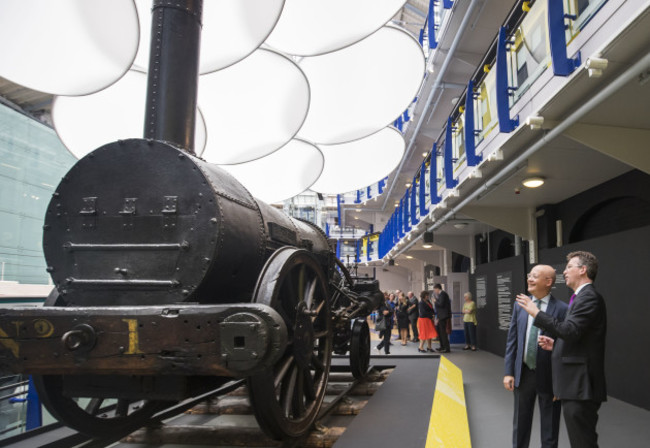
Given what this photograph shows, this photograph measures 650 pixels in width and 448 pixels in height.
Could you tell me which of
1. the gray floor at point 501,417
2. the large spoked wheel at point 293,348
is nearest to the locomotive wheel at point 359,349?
the gray floor at point 501,417

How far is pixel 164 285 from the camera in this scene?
2.73m

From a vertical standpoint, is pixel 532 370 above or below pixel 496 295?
below

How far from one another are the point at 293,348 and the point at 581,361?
5.82ft

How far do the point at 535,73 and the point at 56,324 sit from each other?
4.78 m

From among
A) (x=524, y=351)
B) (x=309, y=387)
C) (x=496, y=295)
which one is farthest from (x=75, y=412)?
(x=496, y=295)

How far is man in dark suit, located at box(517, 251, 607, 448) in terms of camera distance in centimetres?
265

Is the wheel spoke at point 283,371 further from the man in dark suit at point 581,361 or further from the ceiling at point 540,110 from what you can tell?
the ceiling at point 540,110

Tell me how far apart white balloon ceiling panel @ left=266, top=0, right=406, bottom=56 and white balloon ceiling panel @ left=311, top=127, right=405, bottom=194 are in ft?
14.6

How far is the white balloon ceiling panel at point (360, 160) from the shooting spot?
1103 cm

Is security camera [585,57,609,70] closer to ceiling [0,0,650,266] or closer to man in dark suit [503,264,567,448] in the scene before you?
ceiling [0,0,650,266]

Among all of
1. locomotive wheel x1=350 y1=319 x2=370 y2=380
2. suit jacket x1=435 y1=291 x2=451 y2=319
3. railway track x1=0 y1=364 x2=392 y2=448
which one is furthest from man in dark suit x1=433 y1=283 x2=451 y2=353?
railway track x1=0 y1=364 x2=392 y2=448

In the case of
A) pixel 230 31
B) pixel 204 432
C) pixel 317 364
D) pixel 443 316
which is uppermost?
pixel 230 31

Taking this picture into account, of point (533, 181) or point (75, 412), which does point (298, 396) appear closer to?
point (75, 412)

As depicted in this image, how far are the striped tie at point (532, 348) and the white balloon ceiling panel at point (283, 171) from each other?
300 inches
